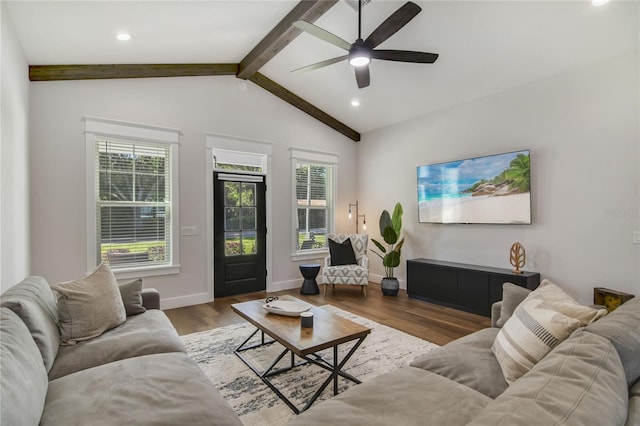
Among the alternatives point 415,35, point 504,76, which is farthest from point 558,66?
point 415,35

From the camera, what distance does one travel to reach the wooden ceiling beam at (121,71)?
3.61 meters

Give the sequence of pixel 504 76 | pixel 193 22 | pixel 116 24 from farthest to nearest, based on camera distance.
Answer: pixel 504 76
pixel 193 22
pixel 116 24

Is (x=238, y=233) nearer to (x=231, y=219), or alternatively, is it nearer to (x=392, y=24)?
(x=231, y=219)

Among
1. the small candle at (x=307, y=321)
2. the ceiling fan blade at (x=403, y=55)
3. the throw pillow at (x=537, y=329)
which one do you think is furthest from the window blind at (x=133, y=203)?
the throw pillow at (x=537, y=329)

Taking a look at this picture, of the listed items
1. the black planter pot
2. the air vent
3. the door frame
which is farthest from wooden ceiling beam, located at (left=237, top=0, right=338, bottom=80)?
the black planter pot

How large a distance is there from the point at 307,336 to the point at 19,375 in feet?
4.83

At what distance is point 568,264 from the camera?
3.77 m

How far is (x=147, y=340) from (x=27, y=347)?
67cm

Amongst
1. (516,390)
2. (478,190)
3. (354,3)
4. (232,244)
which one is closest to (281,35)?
(354,3)

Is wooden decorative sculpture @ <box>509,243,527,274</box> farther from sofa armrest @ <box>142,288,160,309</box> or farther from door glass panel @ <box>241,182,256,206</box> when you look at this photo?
sofa armrest @ <box>142,288,160,309</box>

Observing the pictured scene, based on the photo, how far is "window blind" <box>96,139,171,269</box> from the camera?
4.05m

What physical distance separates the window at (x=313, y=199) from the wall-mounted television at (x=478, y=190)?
1.74m

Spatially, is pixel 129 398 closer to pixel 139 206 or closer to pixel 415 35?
pixel 139 206

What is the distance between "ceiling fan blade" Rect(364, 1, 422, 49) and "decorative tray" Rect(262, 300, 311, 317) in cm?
247
